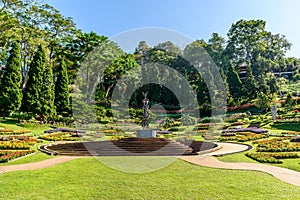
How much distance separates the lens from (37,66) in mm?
26781

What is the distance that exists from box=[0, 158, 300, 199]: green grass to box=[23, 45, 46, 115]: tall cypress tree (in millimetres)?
18447

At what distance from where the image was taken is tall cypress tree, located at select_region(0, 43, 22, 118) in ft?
79.4

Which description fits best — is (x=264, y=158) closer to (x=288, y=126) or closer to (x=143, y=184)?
(x=143, y=184)

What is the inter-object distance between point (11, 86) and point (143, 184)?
22.5m

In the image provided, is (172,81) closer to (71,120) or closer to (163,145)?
(71,120)

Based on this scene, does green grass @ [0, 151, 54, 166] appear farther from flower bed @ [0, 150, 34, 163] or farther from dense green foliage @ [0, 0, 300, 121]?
dense green foliage @ [0, 0, 300, 121]

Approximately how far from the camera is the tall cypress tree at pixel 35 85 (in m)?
25.2

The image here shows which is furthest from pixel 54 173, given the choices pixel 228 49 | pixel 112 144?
pixel 228 49

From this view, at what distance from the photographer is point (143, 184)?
6891mm

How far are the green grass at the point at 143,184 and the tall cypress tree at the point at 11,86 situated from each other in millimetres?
18705

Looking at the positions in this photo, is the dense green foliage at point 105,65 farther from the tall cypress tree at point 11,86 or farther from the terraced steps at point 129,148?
the terraced steps at point 129,148

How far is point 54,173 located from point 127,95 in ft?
116

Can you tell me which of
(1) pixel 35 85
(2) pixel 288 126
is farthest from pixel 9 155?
(2) pixel 288 126

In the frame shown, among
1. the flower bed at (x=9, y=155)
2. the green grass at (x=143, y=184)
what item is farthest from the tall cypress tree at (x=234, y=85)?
the flower bed at (x=9, y=155)
